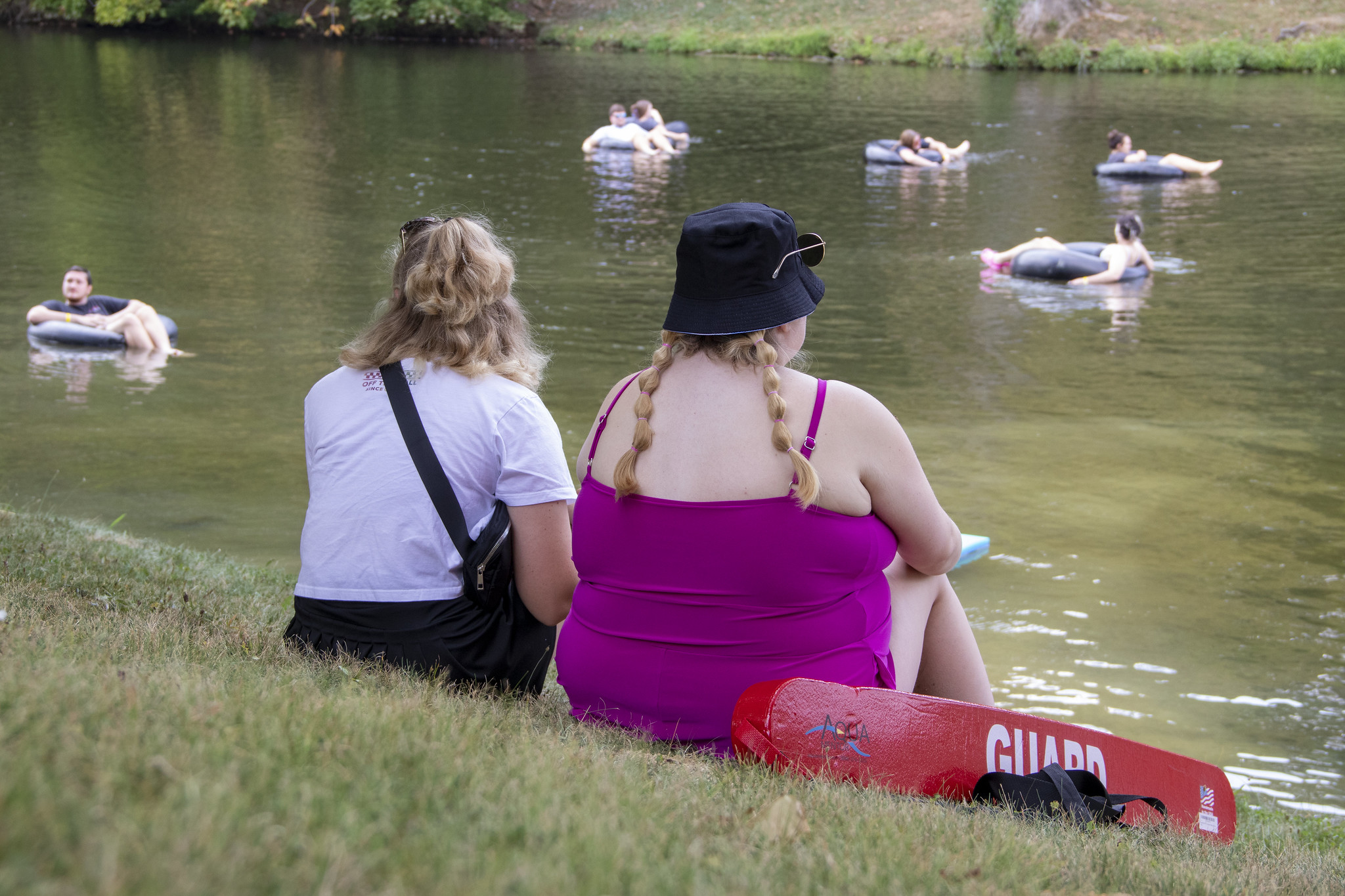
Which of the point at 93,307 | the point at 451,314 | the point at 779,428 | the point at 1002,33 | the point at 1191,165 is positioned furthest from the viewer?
the point at 1002,33

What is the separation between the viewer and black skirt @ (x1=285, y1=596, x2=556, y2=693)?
338 cm

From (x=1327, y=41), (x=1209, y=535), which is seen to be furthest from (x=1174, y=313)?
(x=1327, y=41)

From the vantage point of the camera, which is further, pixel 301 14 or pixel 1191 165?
pixel 301 14

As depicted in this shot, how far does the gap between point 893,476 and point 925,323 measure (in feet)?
33.7

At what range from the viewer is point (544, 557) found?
11.3 feet

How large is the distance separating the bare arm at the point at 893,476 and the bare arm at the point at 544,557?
92 centimetres

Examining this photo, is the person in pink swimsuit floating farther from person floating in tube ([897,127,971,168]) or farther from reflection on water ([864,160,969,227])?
person floating in tube ([897,127,971,168])

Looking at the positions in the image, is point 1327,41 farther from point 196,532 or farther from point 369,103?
point 196,532

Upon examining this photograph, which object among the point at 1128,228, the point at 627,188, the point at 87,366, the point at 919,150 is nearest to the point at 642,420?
the point at 87,366

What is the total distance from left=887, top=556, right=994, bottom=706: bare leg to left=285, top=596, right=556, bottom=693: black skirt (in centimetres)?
117

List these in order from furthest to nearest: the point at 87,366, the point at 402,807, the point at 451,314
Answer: the point at 87,366 → the point at 451,314 → the point at 402,807

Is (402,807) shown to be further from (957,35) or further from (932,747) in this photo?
(957,35)

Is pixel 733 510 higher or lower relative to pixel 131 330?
higher

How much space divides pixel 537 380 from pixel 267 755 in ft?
5.82
